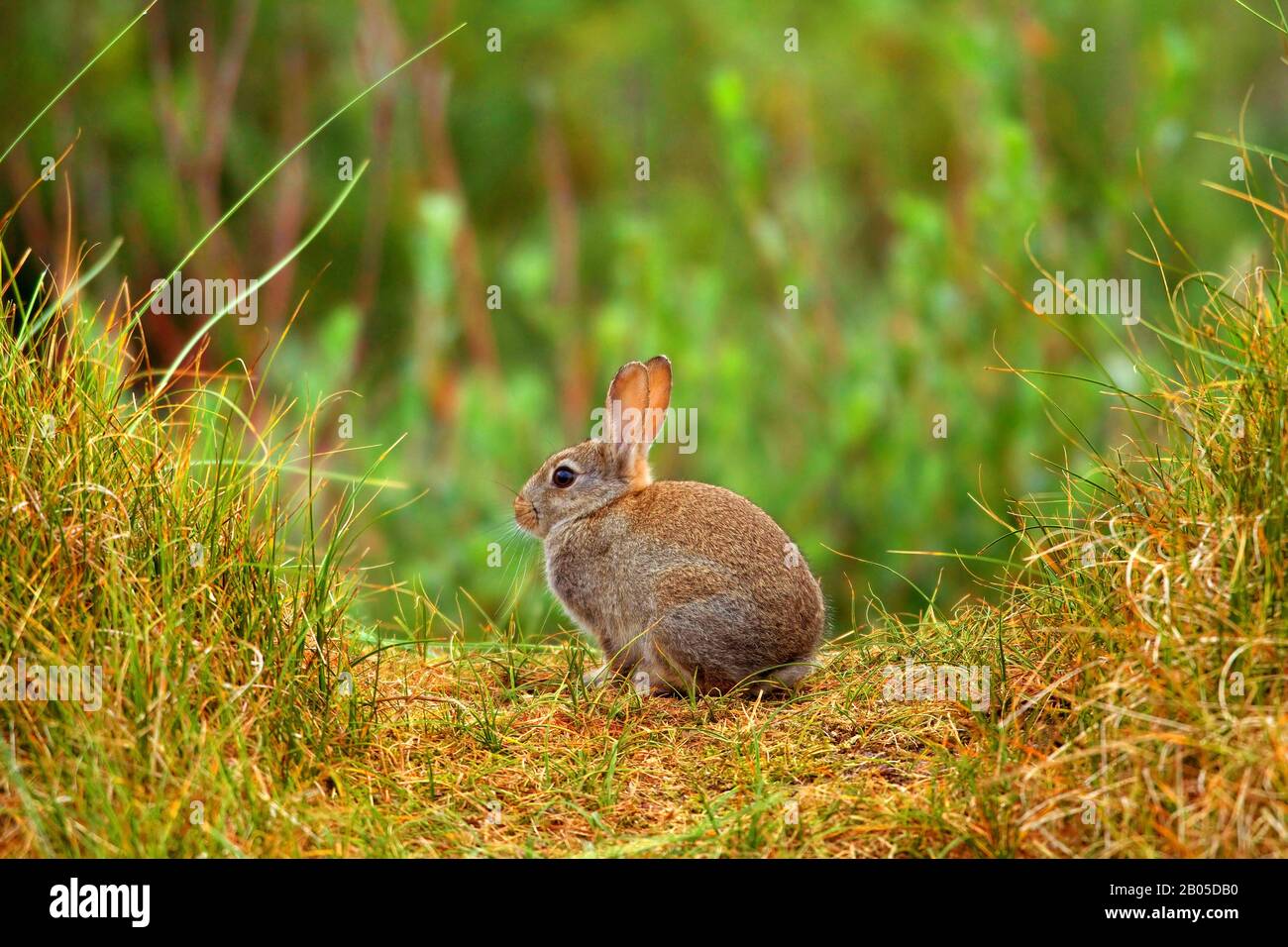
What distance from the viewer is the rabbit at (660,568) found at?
532cm

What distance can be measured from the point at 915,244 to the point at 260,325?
4882 millimetres

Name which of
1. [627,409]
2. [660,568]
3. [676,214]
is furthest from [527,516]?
[676,214]

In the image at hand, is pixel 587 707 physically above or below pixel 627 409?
below

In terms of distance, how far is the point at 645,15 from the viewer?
14039 millimetres

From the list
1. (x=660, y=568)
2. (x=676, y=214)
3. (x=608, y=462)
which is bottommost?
(x=660, y=568)

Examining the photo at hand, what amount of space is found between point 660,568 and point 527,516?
95 centimetres

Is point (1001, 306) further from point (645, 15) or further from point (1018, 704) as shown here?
point (645, 15)

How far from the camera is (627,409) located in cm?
611

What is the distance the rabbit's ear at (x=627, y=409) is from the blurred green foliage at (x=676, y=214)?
0.67m

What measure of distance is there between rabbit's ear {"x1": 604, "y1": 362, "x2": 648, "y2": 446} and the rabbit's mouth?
0.45 m

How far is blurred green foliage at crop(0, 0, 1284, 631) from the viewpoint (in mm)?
8750

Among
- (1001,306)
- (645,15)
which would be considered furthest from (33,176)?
(1001,306)

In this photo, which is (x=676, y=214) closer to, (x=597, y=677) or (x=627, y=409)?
(x=627, y=409)
